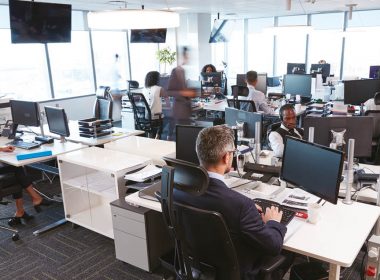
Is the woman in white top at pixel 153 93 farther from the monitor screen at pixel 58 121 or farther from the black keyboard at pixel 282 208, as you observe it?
the black keyboard at pixel 282 208

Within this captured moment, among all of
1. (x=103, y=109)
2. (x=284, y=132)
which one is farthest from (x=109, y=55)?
(x=284, y=132)

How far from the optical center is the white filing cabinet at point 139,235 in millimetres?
2721

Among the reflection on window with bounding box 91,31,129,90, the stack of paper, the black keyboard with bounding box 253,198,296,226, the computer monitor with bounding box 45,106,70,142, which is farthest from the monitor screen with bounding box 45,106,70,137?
the reflection on window with bounding box 91,31,129,90

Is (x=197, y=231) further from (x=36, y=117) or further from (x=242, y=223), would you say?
(x=36, y=117)

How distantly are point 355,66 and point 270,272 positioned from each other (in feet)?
32.4

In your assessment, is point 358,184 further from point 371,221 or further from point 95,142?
point 95,142

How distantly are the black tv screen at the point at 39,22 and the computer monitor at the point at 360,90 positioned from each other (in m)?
4.51

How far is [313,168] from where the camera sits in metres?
2.21

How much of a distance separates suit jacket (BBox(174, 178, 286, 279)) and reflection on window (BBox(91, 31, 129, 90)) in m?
7.62

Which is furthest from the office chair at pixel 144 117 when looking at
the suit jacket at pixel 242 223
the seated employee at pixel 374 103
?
the suit jacket at pixel 242 223

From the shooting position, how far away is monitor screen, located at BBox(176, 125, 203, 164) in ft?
9.17

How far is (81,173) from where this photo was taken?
3.69m

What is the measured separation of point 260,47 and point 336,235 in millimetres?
10635

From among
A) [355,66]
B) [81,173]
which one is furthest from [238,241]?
[355,66]
